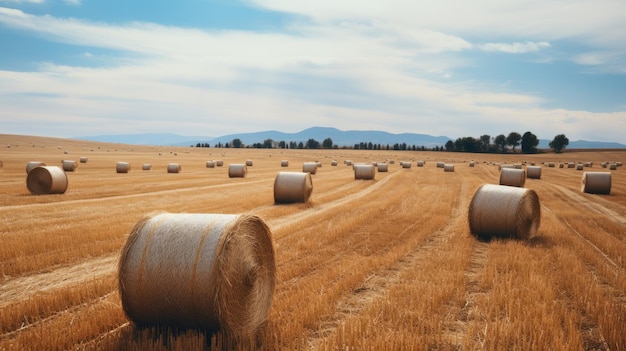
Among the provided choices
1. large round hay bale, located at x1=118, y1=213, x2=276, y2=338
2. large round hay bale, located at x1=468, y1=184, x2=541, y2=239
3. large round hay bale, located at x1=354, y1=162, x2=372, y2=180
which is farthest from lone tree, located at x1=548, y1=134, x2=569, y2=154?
large round hay bale, located at x1=118, y1=213, x2=276, y2=338

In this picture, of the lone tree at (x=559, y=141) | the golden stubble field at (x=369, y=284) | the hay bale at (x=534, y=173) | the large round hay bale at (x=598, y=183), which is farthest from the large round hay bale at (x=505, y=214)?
the lone tree at (x=559, y=141)

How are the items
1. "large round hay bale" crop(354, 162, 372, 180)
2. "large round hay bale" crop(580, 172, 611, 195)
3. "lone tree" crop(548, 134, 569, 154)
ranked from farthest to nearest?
"lone tree" crop(548, 134, 569, 154) < "large round hay bale" crop(354, 162, 372, 180) < "large round hay bale" crop(580, 172, 611, 195)

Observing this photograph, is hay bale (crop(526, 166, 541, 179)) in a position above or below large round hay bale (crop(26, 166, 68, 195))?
below

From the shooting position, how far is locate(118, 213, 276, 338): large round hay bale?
19.2ft

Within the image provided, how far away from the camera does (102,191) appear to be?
2333 cm

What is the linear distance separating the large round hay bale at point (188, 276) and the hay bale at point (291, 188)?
13291 mm

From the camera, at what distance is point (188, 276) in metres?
5.89

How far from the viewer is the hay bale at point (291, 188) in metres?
Result: 19.8

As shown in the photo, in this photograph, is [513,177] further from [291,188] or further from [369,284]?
[369,284]

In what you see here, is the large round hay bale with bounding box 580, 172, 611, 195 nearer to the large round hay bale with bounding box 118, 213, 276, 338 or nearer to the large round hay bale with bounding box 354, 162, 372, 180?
the large round hay bale with bounding box 354, 162, 372, 180

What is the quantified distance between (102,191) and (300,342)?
20.2 m

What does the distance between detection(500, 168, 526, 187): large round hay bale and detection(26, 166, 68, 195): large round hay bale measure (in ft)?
79.1

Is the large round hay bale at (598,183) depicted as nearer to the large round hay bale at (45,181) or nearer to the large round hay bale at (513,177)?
the large round hay bale at (513,177)

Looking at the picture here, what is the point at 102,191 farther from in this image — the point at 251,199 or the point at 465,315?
the point at 465,315
